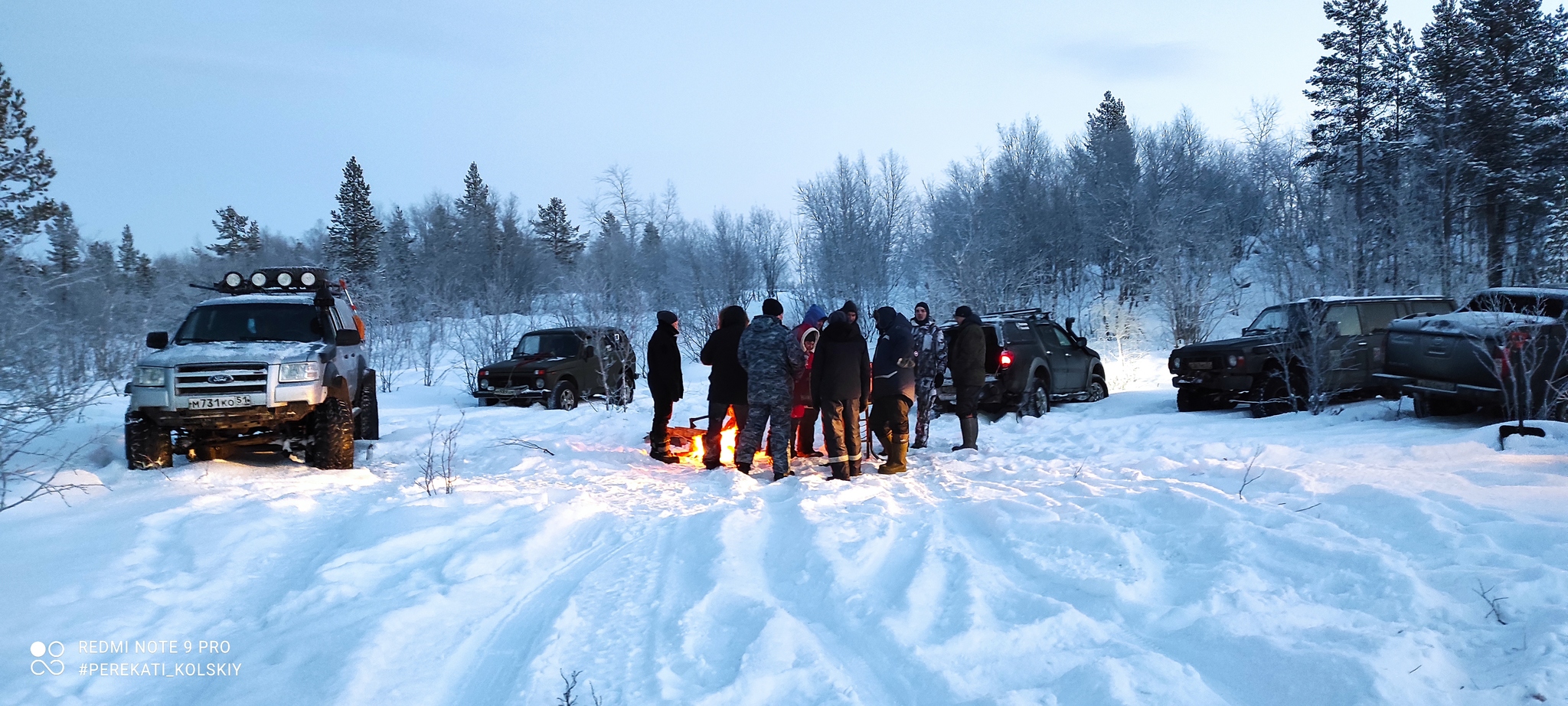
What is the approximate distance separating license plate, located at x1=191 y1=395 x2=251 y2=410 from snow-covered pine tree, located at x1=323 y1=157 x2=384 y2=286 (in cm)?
4318

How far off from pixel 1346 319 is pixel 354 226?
48788mm

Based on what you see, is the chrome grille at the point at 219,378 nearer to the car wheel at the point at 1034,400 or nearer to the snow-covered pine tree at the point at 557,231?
the car wheel at the point at 1034,400

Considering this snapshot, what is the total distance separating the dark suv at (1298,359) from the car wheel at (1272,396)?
0.01 meters

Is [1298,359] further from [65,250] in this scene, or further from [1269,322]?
[65,250]

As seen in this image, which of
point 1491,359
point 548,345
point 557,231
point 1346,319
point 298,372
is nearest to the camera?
point 298,372

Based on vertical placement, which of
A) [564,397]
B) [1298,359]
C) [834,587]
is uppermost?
[1298,359]

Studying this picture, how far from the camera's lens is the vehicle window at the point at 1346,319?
11.7 meters

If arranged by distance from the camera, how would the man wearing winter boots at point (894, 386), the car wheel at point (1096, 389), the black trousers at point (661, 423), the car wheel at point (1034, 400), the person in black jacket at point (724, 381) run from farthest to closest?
the car wheel at point (1096, 389) < the car wheel at point (1034, 400) < the black trousers at point (661, 423) < the person in black jacket at point (724, 381) < the man wearing winter boots at point (894, 386)

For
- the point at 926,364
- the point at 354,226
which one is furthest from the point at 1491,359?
the point at 354,226

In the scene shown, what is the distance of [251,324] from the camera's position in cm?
887

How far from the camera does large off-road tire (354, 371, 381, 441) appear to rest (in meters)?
10.1

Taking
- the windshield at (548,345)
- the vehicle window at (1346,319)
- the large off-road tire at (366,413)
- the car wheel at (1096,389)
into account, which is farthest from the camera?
the windshield at (548,345)

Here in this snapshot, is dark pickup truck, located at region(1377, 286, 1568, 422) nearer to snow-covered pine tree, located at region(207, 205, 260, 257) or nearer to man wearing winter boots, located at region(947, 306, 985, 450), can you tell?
man wearing winter boots, located at region(947, 306, 985, 450)

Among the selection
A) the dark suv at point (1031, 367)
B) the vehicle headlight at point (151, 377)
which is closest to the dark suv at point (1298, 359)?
the dark suv at point (1031, 367)
